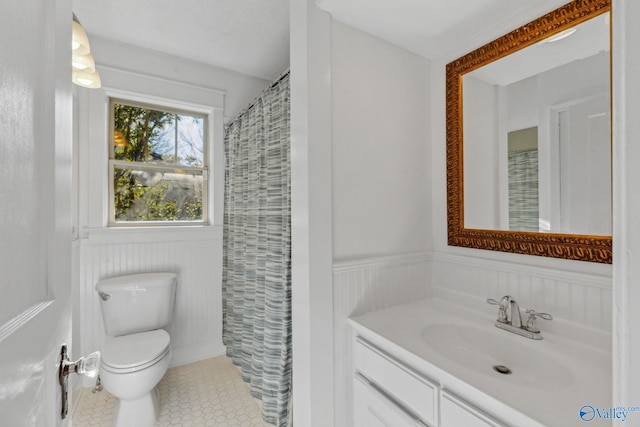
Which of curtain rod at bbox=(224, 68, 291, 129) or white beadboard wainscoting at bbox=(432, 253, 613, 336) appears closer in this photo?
white beadboard wainscoting at bbox=(432, 253, 613, 336)

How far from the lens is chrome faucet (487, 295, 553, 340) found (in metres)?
0.99

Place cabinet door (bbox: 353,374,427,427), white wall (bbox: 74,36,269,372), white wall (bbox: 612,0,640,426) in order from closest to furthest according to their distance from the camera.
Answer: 1. white wall (bbox: 612,0,640,426)
2. cabinet door (bbox: 353,374,427,427)
3. white wall (bbox: 74,36,269,372)

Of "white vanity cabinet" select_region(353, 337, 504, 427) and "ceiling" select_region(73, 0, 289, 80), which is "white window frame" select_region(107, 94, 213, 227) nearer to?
"ceiling" select_region(73, 0, 289, 80)

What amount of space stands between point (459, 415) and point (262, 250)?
1235 mm

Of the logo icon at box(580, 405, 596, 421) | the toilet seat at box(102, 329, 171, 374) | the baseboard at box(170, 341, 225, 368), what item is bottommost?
the baseboard at box(170, 341, 225, 368)

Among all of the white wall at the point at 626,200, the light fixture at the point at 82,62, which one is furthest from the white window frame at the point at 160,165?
the white wall at the point at 626,200

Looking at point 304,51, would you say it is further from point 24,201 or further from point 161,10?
point 161,10

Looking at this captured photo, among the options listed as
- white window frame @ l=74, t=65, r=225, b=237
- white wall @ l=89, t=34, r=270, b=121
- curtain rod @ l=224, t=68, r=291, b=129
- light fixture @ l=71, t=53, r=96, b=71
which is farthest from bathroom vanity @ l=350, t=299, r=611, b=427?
white wall @ l=89, t=34, r=270, b=121

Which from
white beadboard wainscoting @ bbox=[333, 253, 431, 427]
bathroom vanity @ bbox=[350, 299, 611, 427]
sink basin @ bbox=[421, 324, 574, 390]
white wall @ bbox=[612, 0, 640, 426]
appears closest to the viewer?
white wall @ bbox=[612, 0, 640, 426]

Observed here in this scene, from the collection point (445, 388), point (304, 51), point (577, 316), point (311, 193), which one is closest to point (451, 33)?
point (304, 51)

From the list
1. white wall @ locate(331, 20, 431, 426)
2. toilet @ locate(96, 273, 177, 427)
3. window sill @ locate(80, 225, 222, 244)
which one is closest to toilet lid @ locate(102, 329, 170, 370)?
toilet @ locate(96, 273, 177, 427)

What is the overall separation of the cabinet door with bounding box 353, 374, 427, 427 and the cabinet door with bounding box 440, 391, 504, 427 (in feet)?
0.37

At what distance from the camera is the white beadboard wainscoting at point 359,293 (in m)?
1.19

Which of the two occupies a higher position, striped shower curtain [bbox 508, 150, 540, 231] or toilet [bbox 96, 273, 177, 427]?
striped shower curtain [bbox 508, 150, 540, 231]
